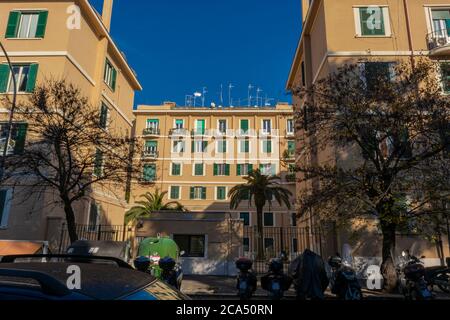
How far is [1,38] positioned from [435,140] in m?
22.4

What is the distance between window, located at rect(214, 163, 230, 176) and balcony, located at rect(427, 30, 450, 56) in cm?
2505

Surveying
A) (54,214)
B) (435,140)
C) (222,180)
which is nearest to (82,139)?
(54,214)

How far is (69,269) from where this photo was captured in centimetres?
223

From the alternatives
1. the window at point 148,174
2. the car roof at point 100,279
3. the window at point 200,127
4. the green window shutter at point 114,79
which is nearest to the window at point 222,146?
Result: the window at point 200,127

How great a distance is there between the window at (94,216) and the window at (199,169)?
1823 centimetres

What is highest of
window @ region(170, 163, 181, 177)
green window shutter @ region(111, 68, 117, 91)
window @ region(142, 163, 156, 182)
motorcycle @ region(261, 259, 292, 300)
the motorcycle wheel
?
green window shutter @ region(111, 68, 117, 91)

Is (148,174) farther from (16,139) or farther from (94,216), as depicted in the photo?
(16,139)

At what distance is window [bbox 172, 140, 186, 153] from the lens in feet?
132

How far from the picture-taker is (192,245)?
17.1 m

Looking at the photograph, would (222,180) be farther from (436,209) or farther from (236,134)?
(436,209)

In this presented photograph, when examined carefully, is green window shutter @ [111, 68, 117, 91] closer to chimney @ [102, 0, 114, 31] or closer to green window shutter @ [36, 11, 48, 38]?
chimney @ [102, 0, 114, 31]

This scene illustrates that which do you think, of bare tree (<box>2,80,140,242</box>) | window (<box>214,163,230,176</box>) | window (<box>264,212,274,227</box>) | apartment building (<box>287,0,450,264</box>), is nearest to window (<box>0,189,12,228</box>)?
bare tree (<box>2,80,140,242</box>)
